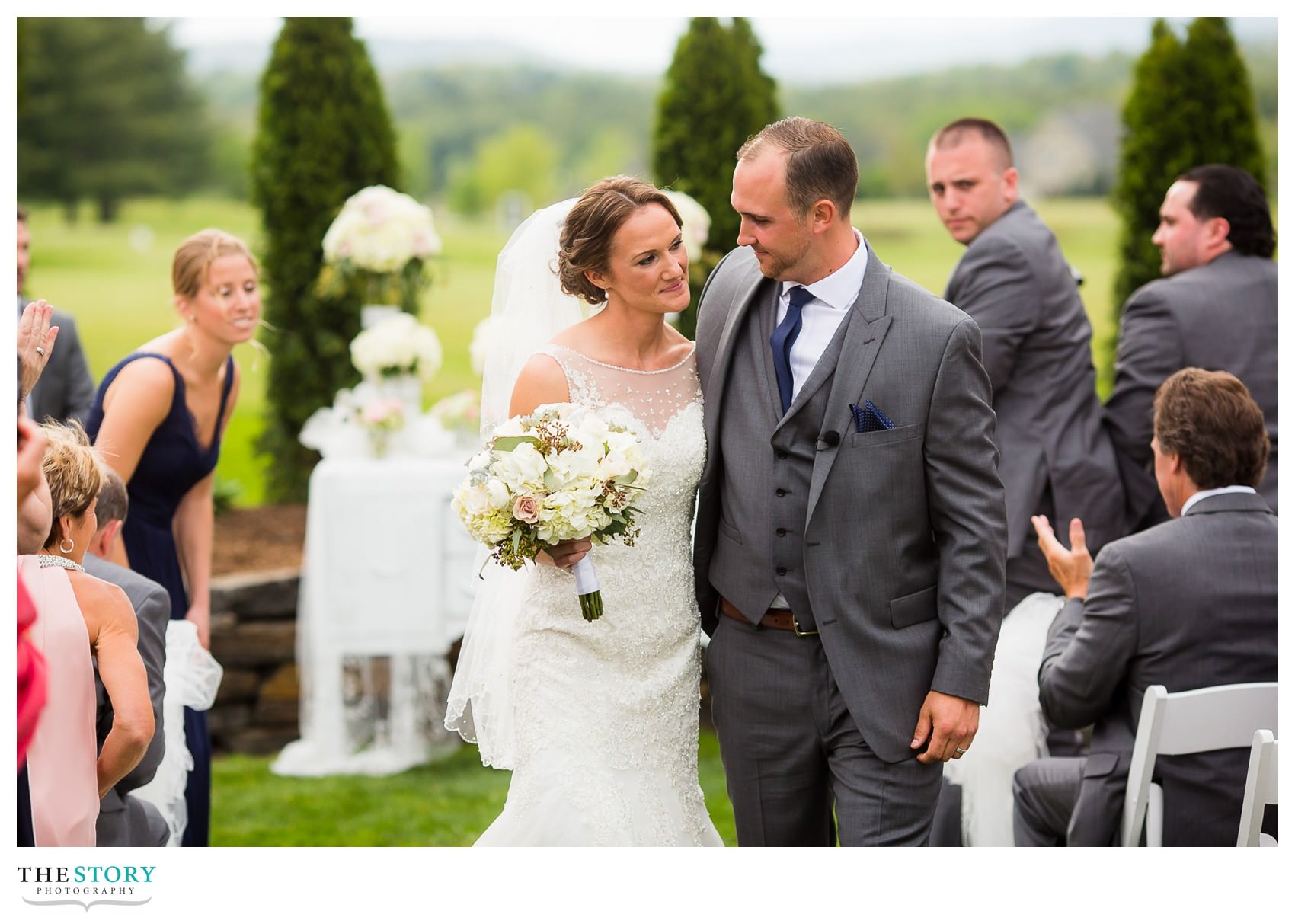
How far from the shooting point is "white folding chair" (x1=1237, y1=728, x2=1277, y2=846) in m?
2.91

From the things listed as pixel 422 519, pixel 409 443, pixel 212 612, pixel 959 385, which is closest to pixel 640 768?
pixel 959 385

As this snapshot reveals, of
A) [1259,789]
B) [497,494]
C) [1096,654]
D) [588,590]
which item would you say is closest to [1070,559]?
[1096,654]

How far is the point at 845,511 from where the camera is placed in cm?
286

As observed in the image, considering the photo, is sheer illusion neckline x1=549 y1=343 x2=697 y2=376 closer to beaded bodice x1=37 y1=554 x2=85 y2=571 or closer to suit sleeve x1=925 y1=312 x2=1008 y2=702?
suit sleeve x1=925 y1=312 x2=1008 y2=702

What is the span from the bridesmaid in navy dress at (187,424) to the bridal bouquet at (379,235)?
69.9 inches

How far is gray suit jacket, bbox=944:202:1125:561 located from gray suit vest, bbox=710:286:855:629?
164 cm

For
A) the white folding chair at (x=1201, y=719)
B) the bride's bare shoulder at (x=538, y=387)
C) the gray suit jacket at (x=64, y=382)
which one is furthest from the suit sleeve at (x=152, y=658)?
the white folding chair at (x=1201, y=719)

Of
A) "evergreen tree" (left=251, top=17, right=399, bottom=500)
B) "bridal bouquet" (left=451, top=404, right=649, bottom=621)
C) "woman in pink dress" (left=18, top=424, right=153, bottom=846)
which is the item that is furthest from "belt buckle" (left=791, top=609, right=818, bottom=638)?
"evergreen tree" (left=251, top=17, right=399, bottom=500)

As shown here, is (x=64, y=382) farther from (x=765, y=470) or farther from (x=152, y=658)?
(x=765, y=470)

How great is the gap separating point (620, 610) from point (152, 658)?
44.9 inches

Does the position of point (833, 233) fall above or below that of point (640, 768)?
above
